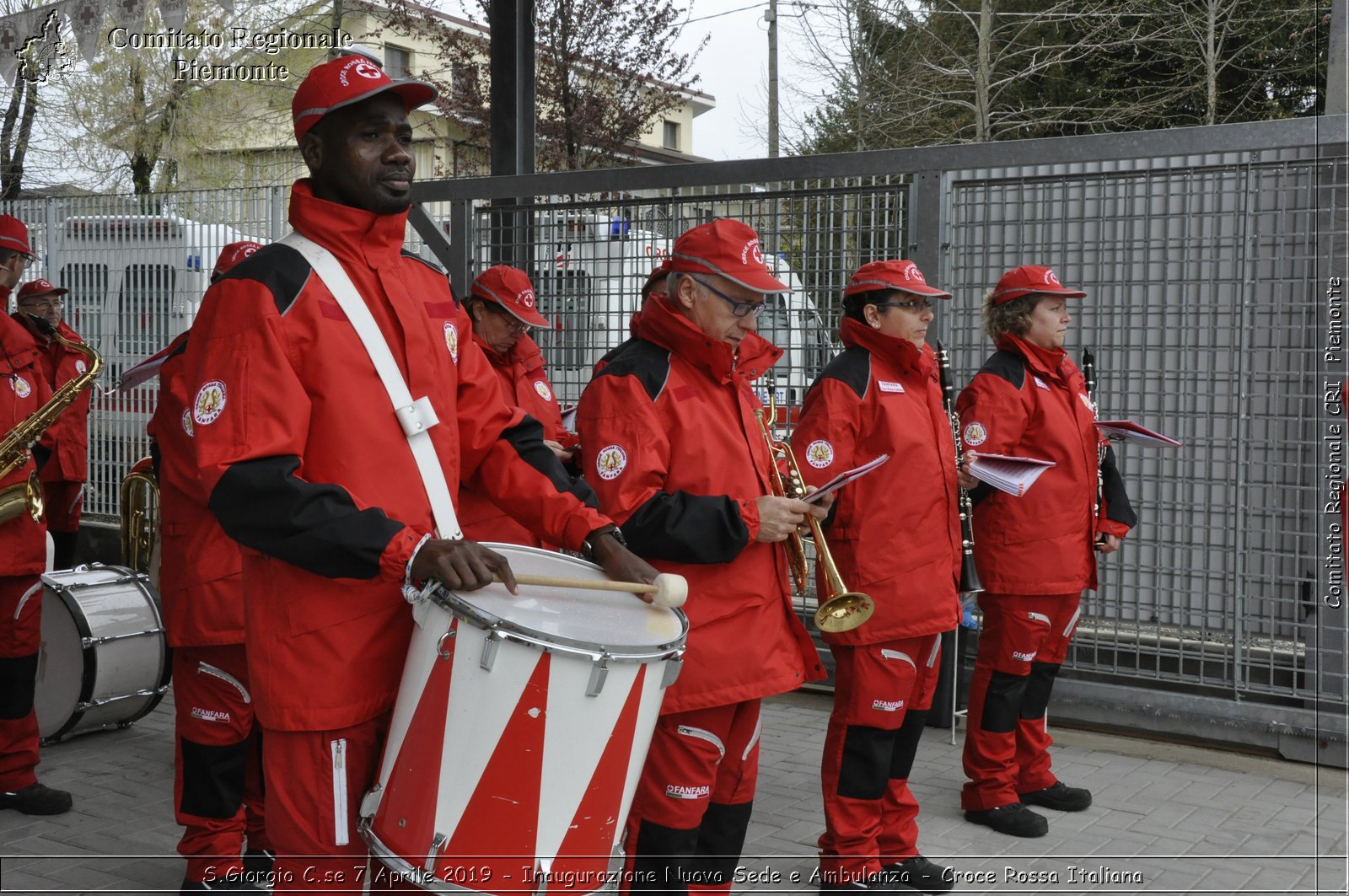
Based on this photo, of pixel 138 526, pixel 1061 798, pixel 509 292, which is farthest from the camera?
pixel 138 526

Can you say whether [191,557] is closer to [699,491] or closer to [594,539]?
[699,491]

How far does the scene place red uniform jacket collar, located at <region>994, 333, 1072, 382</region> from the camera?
584 centimetres

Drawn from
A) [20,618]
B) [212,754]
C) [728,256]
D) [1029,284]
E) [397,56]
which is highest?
[397,56]

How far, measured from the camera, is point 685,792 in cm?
377

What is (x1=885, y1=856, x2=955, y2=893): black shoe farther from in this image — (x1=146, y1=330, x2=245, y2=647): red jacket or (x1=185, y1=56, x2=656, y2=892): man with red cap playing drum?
(x1=146, y1=330, x2=245, y2=647): red jacket

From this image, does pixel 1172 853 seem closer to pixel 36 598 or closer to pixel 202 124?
pixel 36 598

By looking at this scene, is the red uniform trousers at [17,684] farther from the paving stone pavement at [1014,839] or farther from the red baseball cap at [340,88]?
the red baseball cap at [340,88]

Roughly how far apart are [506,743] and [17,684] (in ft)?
13.3

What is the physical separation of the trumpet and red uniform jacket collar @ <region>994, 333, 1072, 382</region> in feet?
6.40

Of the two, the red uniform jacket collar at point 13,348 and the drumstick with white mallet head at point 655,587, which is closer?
the drumstick with white mallet head at point 655,587

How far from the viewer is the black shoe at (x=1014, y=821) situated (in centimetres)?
562

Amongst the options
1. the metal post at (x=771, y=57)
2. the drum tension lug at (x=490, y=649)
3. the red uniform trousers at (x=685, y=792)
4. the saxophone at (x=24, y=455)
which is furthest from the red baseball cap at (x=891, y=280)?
the metal post at (x=771, y=57)

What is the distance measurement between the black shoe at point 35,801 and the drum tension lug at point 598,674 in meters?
4.05

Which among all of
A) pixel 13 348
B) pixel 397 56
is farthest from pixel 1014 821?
pixel 397 56
